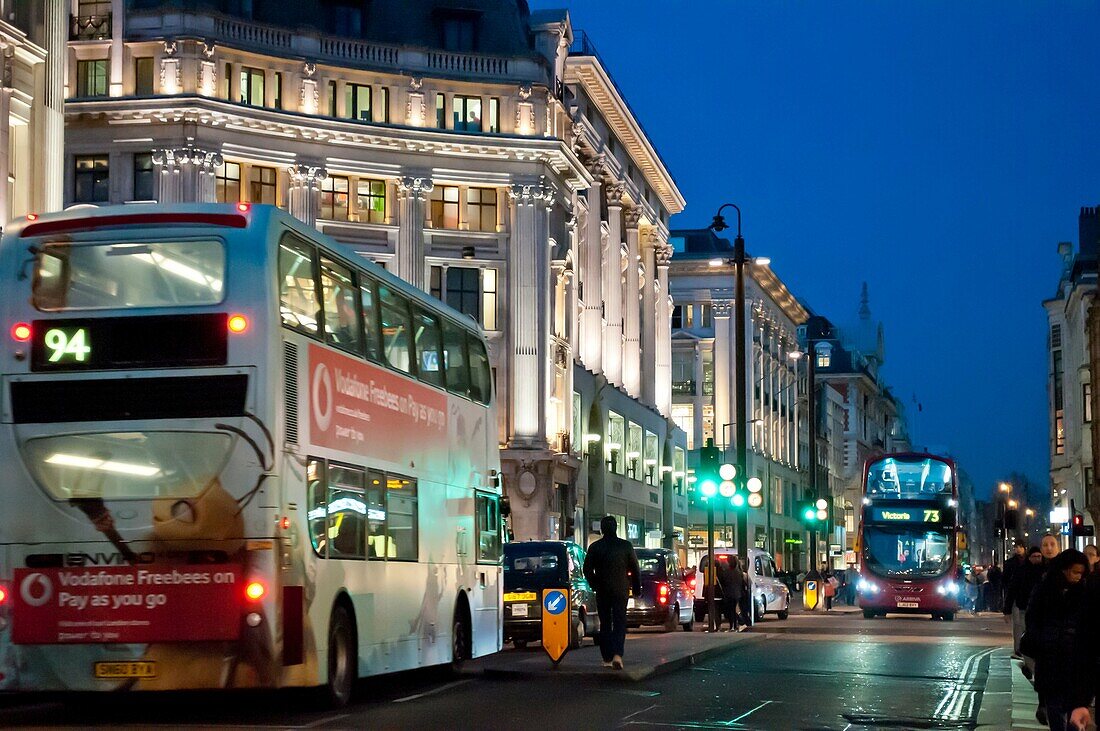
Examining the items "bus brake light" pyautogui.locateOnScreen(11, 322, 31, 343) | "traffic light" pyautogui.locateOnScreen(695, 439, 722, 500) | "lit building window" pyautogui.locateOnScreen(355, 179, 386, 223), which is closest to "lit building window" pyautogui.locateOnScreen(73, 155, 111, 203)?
"lit building window" pyautogui.locateOnScreen(355, 179, 386, 223)

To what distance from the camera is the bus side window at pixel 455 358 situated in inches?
870

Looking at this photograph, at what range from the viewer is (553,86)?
68.2 m

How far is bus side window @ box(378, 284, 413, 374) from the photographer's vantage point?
19391 mm

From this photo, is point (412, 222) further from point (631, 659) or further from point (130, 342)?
point (130, 342)

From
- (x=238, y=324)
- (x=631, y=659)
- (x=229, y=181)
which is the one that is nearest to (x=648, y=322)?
(x=229, y=181)

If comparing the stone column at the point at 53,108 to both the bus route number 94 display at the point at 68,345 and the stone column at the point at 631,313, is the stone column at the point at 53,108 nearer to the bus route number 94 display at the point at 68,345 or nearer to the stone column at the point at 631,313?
the bus route number 94 display at the point at 68,345

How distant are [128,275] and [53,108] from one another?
67.0 ft

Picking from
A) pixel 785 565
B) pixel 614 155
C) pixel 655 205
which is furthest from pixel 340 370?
pixel 785 565

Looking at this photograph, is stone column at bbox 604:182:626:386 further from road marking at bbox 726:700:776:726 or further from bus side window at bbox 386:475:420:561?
road marking at bbox 726:700:776:726

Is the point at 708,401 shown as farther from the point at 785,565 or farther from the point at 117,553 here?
the point at 117,553

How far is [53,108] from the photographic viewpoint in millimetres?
35250

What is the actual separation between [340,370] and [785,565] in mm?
108285

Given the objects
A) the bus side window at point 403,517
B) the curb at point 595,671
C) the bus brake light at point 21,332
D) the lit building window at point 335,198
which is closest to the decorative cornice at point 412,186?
the lit building window at point 335,198

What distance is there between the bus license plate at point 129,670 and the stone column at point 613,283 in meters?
65.4
